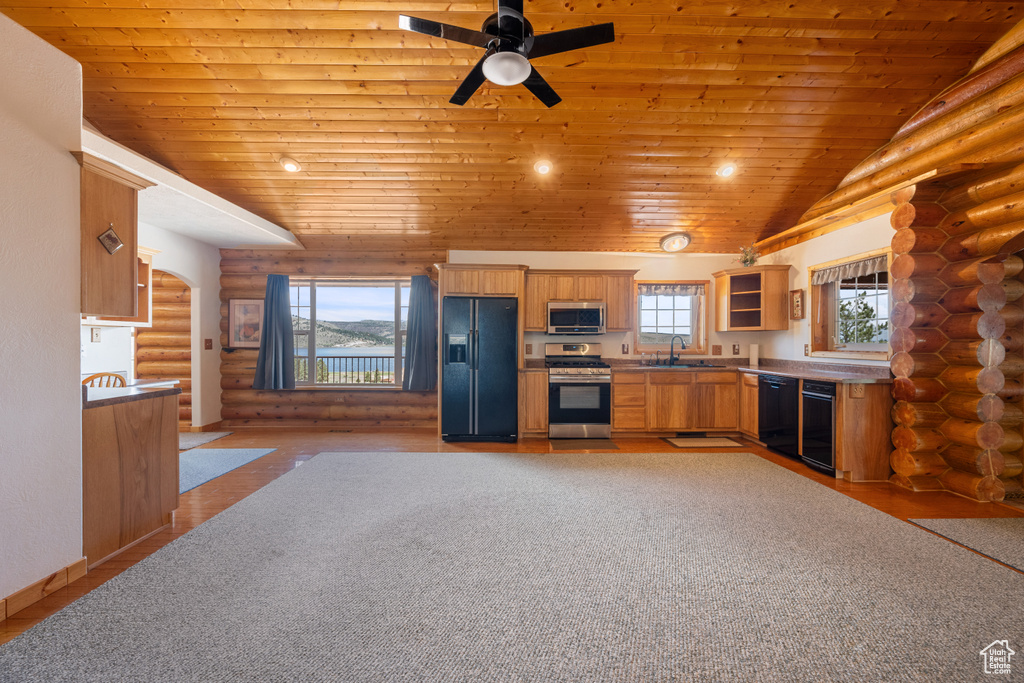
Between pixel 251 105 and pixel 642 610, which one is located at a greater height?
pixel 251 105

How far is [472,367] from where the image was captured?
5.36 meters

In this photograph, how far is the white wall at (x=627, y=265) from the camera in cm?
614

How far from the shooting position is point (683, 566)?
2.37 metres

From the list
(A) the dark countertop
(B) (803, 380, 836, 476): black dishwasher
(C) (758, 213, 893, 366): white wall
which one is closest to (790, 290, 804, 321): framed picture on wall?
(C) (758, 213, 893, 366): white wall

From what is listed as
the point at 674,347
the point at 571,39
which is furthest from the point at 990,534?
the point at 571,39

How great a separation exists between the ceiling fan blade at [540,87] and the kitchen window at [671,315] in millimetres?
3764

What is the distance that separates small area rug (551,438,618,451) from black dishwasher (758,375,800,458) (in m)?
1.67

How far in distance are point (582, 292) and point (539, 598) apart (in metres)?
4.27

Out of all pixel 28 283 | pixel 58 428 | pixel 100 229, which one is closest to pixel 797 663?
pixel 58 428

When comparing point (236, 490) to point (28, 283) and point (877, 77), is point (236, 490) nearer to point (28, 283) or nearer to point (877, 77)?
point (28, 283)

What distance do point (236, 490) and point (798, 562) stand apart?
12.9ft

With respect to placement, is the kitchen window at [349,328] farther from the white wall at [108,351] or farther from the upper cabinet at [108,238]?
the upper cabinet at [108,238]

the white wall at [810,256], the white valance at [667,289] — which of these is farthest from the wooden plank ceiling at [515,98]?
the white valance at [667,289]

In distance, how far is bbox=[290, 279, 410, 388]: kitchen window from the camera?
256 inches
